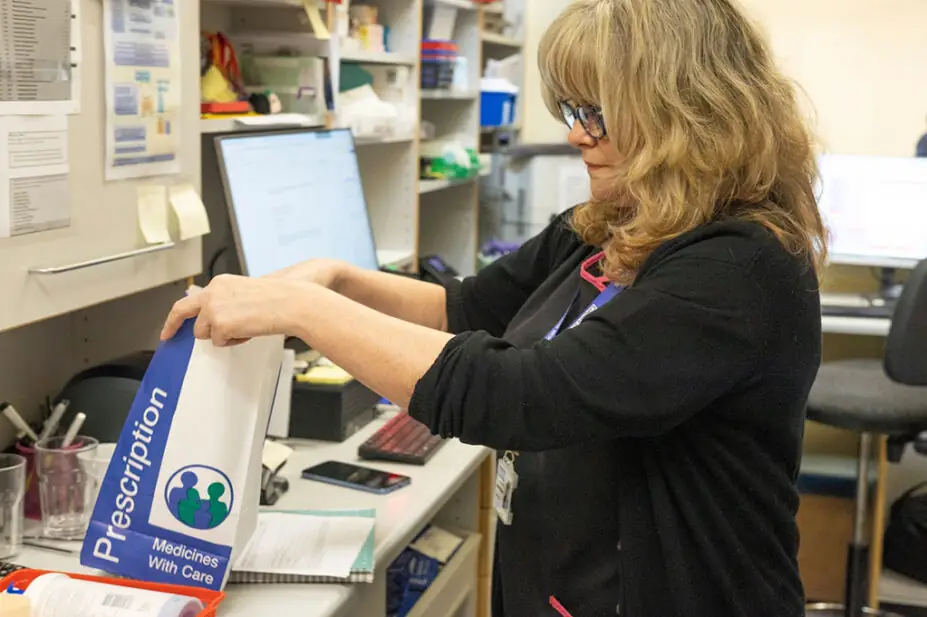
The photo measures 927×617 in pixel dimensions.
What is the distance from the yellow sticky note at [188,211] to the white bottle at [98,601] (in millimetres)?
568

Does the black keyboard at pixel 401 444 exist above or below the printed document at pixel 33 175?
below

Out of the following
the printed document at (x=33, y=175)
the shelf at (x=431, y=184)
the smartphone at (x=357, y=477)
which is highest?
the printed document at (x=33, y=175)

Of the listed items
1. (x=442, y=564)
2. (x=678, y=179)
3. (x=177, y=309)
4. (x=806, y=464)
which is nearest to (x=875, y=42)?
(x=806, y=464)

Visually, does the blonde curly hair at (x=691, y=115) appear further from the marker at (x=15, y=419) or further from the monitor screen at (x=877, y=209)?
the monitor screen at (x=877, y=209)

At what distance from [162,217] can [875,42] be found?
2.77 m

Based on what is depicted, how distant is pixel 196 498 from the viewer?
1.17m

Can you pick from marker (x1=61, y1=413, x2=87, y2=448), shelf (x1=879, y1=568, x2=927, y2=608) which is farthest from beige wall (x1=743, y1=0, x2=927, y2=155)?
marker (x1=61, y1=413, x2=87, y2=448)

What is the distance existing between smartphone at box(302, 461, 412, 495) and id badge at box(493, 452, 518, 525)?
0.29m

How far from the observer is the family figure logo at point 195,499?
1168mm

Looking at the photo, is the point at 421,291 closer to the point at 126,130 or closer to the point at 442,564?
the point at 126,130

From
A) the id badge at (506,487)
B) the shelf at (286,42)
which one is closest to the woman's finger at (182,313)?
the id badge at (506,487)

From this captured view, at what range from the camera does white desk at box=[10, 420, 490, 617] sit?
1.20 meters

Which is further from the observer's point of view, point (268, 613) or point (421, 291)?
point (421, 291)

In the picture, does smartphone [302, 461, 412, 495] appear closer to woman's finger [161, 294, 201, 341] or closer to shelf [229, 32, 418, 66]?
woman's finger [161, 294, 201, 341]
